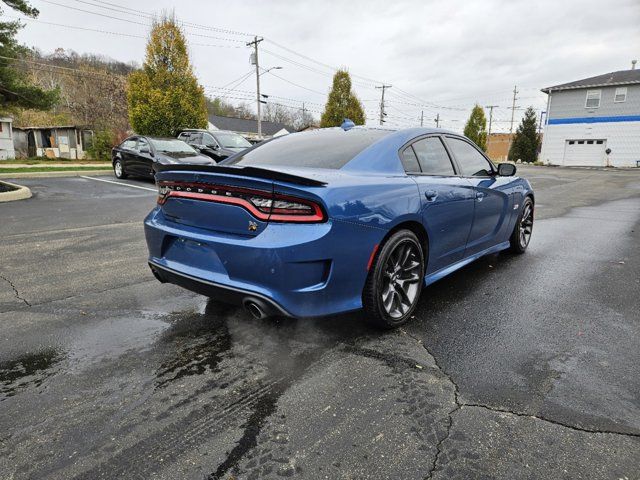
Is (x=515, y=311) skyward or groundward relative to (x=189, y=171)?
groundward

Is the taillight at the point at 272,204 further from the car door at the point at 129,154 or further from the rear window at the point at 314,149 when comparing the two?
the car door at the point at 129,154

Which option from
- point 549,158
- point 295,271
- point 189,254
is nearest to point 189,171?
point 189,254

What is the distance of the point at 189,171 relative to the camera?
2.93m

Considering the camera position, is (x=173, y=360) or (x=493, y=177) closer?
(x=173, y=360)

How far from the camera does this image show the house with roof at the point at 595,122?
3322 centimetres

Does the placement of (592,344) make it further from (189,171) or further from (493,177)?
(189,171)

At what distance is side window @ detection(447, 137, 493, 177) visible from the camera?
13.9ft

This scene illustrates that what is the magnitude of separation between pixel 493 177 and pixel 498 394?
114 inches

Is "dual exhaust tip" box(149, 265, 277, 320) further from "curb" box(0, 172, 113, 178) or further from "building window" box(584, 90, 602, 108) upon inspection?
"building window" box(584, 90, 602, 108)

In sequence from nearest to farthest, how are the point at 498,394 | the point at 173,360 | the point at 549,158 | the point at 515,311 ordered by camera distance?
the point at 498,394
the point at 173,360
the point at 515,311
the point at 549,158

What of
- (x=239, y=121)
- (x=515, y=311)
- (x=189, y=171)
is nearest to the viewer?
(x=189, y=171)

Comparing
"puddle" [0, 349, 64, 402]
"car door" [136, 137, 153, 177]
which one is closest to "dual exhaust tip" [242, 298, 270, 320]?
"puddle" [0, 349, 64, 402]

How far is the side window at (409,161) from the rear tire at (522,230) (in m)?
2.45

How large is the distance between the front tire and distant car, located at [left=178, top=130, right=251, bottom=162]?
11930mm
